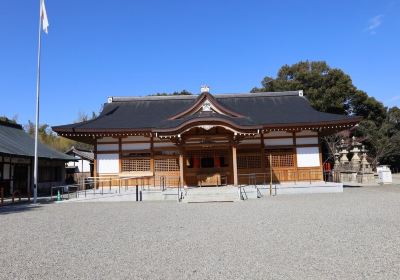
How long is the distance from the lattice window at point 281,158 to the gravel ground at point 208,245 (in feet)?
27.6

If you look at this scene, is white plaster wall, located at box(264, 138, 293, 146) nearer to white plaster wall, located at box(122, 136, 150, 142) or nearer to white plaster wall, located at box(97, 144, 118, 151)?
white plaster wall, located at box(122, 136, 150, 142)

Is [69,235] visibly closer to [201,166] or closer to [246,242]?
[246,242]

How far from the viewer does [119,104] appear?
76.1 feet

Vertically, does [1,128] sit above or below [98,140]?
above

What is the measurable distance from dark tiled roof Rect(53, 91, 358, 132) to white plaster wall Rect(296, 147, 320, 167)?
67.3 inches

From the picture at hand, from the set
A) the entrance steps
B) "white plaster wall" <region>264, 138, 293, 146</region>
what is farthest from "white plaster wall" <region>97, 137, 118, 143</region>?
"white plaster wall" <region>264, 138, 293, 146</region>

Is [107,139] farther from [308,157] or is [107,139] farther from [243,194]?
[308,157]

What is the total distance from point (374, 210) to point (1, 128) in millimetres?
24084

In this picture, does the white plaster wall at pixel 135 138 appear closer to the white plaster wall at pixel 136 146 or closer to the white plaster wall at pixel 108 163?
the white plaster wall at pixel 136 146

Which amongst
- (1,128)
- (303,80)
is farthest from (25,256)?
(303,80)

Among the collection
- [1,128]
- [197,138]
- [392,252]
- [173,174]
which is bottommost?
[392,252]

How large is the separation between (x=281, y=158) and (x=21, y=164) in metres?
16.2

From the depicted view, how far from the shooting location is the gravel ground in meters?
4.80

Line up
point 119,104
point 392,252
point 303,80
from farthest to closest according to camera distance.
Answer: point 303,80
point 119,104
point 392,252
